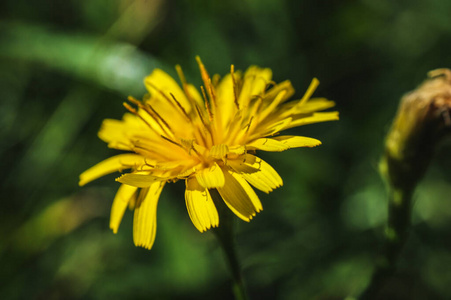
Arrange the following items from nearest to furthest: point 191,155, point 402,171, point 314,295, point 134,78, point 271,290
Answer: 1. point 191,155
2. point 402,171
3. point 314,295
4. point 271,290
5. point 134,78

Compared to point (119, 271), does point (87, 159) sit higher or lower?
Result: higher

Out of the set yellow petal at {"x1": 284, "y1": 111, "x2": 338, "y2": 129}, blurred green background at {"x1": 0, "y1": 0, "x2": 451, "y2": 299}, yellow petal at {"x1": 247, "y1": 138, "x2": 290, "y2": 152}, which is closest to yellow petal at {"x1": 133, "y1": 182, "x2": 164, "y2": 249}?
yellow petal at {"x1": 247, "y1": 138, "x2": 290, "y2": 152}

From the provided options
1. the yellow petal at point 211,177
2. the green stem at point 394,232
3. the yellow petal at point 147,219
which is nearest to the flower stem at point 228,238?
the yellow petal at point 211,177

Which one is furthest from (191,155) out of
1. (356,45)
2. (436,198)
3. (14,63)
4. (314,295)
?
(14,63)

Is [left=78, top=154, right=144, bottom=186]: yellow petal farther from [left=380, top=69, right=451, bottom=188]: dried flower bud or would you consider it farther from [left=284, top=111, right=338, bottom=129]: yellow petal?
[left=380, top=69, right=451, bottom=188]: dried flower bud

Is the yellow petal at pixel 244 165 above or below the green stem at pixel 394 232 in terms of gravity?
above

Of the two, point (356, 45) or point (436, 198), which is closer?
point (436, 198)

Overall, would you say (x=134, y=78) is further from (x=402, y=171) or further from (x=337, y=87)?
(x=402, y=171)

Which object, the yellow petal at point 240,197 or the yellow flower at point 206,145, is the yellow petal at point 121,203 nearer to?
the yellow flower at point 206,145
